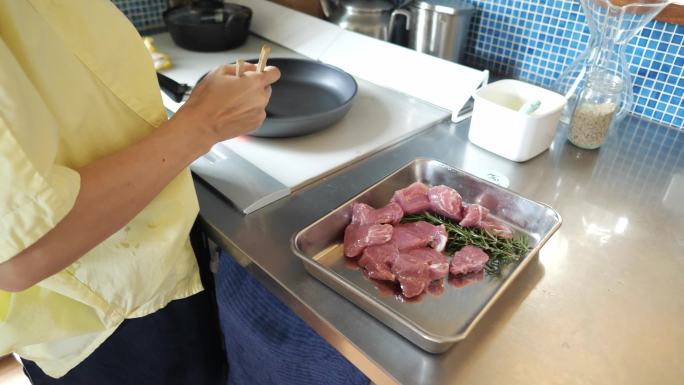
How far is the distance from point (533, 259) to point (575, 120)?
385 mm

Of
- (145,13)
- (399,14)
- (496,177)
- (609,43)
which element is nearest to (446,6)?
(399,14)

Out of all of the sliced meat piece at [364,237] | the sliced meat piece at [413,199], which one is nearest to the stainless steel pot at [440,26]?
the sliced meat piece at [413,199]

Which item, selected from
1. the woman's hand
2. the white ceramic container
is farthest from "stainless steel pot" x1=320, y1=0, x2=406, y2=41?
the woman's hand

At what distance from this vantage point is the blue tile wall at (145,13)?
132 centimetres

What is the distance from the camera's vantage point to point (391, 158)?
87 centimetres

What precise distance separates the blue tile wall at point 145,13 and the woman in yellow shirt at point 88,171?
845 millimetres

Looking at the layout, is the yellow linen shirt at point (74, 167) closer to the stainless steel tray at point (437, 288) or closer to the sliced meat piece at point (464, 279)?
the stainless steel tray at point (437, 288)

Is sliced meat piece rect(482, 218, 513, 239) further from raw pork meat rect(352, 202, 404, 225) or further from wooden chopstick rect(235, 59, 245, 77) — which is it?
wooden chopstick rect(235, 59, 245, 77)

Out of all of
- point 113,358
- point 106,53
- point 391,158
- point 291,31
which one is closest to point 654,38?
point 391,158

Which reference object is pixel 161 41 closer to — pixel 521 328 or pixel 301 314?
pixel 301 314

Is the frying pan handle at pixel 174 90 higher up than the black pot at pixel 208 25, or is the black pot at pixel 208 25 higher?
the black pot at pixel 208 25

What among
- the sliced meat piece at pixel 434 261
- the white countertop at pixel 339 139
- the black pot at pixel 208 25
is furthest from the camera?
the black pot at pixel 208 25

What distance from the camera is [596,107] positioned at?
888mm

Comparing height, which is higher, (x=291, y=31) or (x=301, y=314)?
(x=291, y=31)
